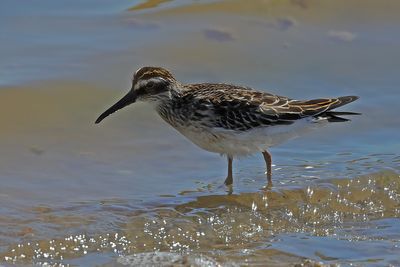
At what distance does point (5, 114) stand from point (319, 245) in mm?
4881

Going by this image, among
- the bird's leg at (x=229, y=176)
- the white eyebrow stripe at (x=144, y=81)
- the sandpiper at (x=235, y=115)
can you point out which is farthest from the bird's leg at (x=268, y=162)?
the white eyebrow stripe at (x=144, y=81)

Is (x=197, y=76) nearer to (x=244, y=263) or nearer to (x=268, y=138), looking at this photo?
(x=268, y=138)

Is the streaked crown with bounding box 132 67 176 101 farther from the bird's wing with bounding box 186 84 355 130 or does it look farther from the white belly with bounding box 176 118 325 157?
the white belly with bounding box 176 118 325 157

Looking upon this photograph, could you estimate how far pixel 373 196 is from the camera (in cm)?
1052

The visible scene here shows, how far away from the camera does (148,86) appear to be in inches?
432

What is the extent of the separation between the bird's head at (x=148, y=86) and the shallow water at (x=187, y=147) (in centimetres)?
76

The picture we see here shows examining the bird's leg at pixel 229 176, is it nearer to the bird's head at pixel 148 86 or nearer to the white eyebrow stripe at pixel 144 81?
the bird's head at pixel 148 86

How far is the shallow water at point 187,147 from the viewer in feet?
30.3

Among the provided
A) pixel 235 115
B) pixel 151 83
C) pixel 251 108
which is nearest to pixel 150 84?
pixel 151 83

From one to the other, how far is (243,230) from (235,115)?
1.48 meters

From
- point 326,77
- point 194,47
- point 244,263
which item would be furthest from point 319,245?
point 194,47

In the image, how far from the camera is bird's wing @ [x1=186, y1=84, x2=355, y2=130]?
10.7m

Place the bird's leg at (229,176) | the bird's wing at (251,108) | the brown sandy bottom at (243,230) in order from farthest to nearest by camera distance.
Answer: the bird's leg at (229,176) → the bird's wing at (251,108) → the brown sandy bottom at (243,230)

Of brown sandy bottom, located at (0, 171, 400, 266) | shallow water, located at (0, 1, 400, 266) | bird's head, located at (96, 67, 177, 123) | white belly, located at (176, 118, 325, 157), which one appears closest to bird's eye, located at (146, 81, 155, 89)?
bird's head, located at (96, 67, 177, 123)
